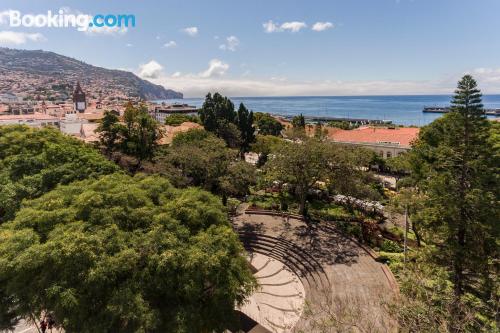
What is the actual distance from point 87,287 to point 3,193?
9.67 m

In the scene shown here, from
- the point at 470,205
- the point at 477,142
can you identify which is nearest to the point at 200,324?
the point at 470,205

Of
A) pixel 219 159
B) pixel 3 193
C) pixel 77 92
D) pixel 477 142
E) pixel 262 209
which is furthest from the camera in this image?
pixel 77 92

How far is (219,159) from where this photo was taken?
2116 cm

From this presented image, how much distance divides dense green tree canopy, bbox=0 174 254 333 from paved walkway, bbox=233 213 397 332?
3468 mm

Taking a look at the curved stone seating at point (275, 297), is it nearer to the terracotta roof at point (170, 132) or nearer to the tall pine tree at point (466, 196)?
the tall pine tree at point (466, 196)

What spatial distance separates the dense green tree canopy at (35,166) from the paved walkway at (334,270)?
1021 centimetres

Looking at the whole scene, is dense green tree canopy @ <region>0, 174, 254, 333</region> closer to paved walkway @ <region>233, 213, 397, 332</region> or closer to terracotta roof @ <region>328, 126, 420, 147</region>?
paved walkway @ <region>233, 213, 397, 332</region>

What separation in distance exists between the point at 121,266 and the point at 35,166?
40.5 ft

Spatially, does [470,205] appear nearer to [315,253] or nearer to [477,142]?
[477,142]

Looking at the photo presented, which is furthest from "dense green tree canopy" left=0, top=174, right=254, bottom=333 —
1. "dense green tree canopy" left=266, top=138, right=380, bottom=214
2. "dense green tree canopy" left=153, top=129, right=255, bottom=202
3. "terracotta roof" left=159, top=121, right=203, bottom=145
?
"terracotta roof" left=159, top=121, right=203, bottom=145

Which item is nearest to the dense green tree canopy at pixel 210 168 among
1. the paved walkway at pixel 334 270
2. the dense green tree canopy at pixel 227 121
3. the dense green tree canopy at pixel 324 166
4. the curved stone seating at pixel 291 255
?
the dense green tree canopy at pixel 324 166

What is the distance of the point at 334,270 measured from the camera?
15648 millimetres

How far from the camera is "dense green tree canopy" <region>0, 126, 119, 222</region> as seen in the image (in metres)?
14.8

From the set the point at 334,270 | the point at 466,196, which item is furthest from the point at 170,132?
the point at 466,196
